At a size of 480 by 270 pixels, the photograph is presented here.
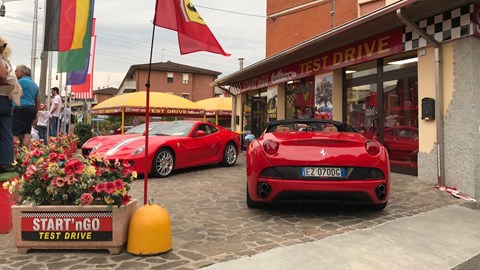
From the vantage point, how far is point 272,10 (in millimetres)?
19906

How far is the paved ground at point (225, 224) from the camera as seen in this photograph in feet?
10.1

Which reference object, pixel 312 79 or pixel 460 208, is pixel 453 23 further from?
pixel 312 79

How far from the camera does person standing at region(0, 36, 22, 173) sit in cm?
370

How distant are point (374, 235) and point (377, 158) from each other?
3.05ft

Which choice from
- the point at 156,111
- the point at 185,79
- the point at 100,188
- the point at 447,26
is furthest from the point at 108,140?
the point at 185,79

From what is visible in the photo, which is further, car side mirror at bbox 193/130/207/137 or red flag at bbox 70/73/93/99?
red flag at bbox 70/73/93/99

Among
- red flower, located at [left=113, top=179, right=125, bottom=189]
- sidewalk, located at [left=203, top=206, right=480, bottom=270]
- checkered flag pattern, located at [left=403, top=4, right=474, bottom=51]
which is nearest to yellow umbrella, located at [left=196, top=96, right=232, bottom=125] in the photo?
checkered flag pattern, located at [left=403, top=4, right=474, bottom=51]

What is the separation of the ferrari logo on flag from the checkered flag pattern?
4.33 m

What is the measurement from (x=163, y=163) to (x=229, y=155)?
234cm

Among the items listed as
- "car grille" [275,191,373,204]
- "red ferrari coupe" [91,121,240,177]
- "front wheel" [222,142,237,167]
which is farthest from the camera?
"front wheel" [222,142,237,167]

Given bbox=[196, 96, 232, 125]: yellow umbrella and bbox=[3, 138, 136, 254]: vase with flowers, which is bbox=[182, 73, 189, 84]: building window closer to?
bbox=[196, 96, 232, 125]: yellow umbrella

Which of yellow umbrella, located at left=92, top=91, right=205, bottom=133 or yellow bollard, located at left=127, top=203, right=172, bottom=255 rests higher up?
yellow umbrella, located at left=92, top=91, right=205, bottom=133

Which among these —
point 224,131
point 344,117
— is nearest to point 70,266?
point 224,131

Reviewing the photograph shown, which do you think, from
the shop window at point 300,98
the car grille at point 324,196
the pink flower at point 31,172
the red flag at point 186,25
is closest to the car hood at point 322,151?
the car grille at point 324,196
